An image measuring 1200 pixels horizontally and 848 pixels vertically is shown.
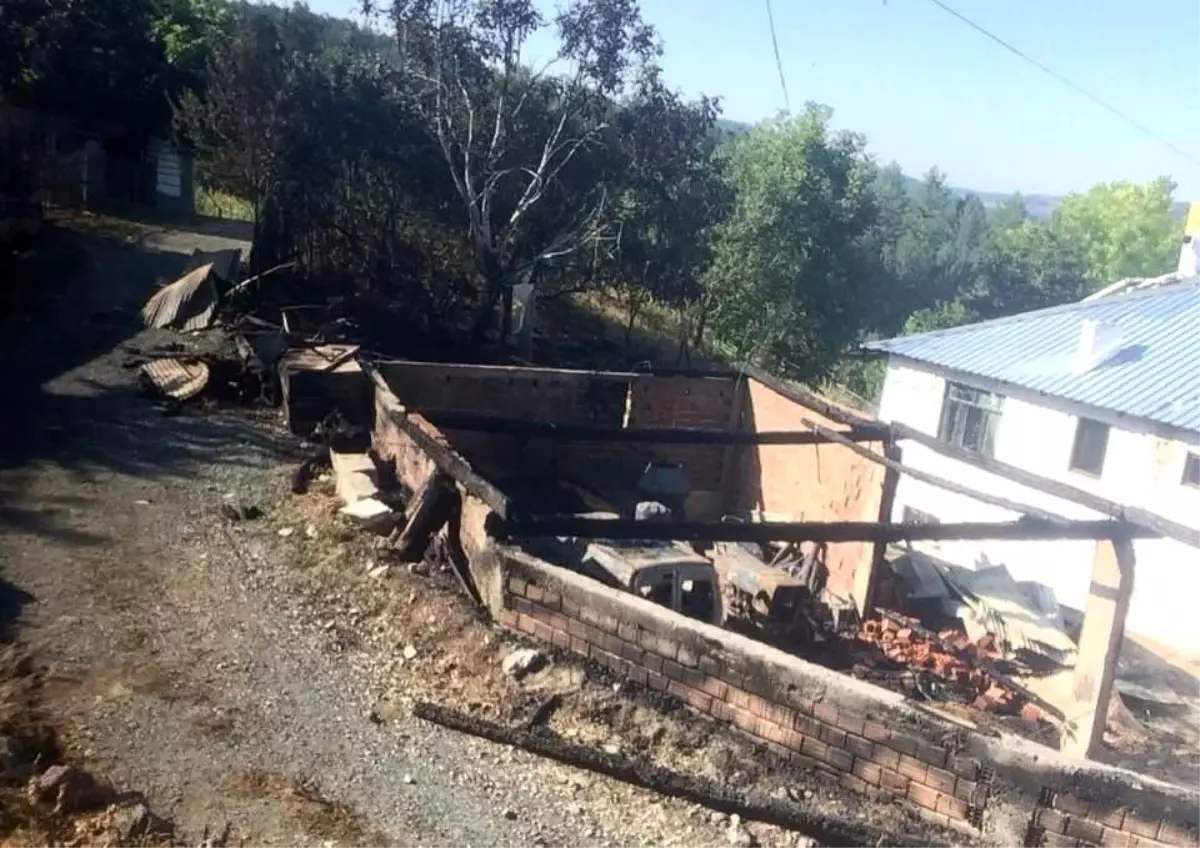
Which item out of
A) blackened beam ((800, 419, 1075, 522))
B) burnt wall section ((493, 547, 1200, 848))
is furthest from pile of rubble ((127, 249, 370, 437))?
burnt wall section ((493, 547, 1200, 848))

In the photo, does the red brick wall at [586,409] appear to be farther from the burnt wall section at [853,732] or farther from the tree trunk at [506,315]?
the burnt wall section at [853,732]

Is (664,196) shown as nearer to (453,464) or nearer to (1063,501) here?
(1063,501)

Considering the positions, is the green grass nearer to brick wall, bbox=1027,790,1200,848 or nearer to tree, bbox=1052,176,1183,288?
brick wall, bbox=1027,790,1200,848

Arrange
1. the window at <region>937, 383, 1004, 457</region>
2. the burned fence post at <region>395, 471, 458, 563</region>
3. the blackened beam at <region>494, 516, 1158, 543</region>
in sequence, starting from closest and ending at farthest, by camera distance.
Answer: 1. the blackened beam at <region>494, 516, 1158, 543</region>
2. the burned fence post at <region>395, 471, 458, 563</region>
3. the window at <region>937, 383, 1004, 457</region>

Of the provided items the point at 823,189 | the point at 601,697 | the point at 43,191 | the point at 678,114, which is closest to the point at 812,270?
the point at 823,189

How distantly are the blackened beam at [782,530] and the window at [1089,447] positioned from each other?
9.30m

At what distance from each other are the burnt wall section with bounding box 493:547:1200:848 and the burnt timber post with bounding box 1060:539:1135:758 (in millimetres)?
2269

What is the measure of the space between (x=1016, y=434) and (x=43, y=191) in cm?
2335

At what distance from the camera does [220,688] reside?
279 inches

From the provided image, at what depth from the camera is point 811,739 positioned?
667 cm

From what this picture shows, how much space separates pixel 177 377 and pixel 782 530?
10.4m

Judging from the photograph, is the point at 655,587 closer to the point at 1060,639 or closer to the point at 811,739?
the point at 811,739

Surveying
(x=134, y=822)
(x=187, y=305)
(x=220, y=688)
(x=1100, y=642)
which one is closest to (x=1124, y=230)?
(x=187, y=305)

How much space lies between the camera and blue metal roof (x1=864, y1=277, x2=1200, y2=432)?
15.5 metres
